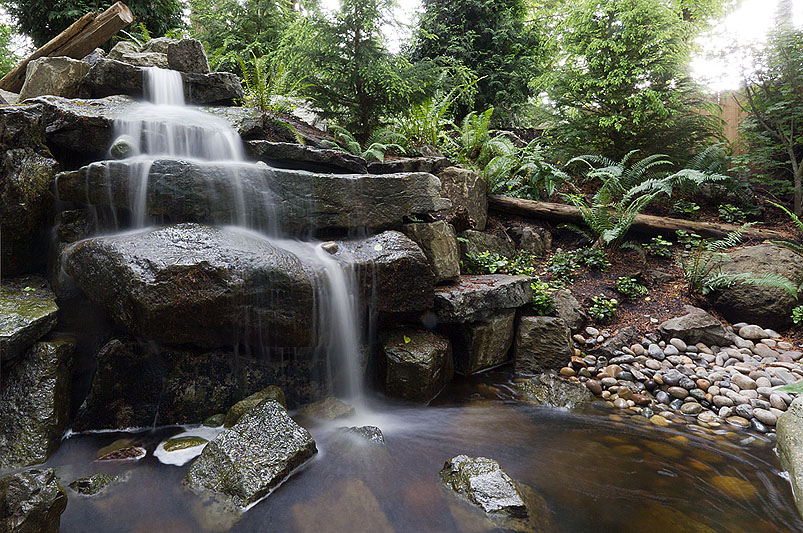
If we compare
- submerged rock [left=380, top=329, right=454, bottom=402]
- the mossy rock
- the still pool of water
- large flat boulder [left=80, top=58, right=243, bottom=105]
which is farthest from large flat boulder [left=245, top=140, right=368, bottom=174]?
the mossy rock

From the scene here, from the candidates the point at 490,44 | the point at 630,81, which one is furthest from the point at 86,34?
the point at 630,81

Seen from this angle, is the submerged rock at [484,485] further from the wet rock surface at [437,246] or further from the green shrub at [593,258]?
the green shrub at [593,258]

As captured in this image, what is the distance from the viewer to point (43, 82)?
613cm

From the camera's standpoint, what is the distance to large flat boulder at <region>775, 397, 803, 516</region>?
2611mm

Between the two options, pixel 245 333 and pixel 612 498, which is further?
pixel 245 333

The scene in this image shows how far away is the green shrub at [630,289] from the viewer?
541cm

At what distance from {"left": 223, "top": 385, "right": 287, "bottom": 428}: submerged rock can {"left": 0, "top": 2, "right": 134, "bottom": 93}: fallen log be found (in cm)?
808

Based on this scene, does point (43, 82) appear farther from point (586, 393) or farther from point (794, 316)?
point (794, 316)

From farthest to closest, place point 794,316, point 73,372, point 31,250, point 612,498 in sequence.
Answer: point 794,316
point 31,250
point 73,372
point 612,498

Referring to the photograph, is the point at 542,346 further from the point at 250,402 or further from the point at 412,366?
the point at 250,402

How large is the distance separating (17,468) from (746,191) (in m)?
10.2

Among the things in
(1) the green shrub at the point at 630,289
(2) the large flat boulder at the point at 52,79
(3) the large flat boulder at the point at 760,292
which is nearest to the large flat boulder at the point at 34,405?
(2) the large flat boulder at the point at 52,79

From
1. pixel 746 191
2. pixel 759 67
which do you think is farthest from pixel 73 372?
pixel 759 67

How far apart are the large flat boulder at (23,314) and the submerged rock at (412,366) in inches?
111
